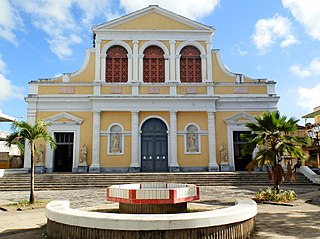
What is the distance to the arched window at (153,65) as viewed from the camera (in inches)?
895

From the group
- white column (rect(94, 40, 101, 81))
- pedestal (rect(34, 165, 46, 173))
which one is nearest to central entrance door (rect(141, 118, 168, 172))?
white column (rect(94, 40, 101, 81))

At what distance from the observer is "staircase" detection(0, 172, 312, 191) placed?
662 inches

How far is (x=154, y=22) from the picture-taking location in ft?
76.6

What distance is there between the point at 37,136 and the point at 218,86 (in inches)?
577

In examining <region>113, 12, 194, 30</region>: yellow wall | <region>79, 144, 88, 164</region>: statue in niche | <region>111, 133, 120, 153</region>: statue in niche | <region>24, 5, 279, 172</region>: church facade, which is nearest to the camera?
<region>79, 144, 88, 164</region>: statue in niche

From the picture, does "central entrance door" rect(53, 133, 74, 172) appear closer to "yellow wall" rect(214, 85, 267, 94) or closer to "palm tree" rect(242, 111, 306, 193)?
"yellow wall" rect(214, 85, 267, 94)

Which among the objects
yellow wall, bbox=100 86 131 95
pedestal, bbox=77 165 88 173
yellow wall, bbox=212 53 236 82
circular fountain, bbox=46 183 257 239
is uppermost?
yellow wall, bbox=212 53 236 82

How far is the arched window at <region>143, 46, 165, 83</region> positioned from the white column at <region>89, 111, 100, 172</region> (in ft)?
15.2

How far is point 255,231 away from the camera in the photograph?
650cm

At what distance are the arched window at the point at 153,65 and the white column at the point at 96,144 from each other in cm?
462

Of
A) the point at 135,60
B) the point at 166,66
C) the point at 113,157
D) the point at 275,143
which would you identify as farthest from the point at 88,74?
the point at 275,143

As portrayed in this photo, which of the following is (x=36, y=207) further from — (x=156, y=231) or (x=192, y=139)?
(x=192, y=139)

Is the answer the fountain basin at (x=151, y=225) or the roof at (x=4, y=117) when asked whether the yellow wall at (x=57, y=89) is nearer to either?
the roof at (x=4, y=117)

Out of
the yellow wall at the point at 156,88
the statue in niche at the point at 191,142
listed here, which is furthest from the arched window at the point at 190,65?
the statue in niche at the point at 191,142
